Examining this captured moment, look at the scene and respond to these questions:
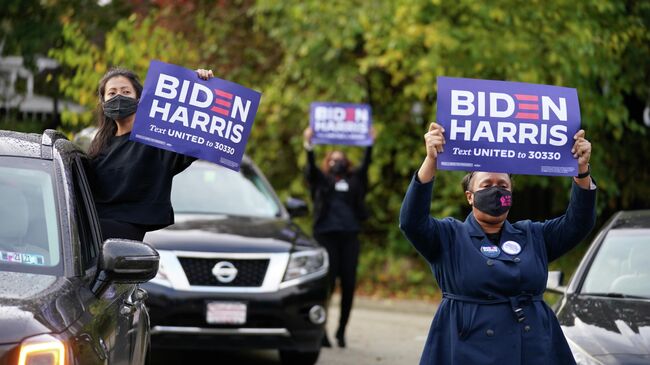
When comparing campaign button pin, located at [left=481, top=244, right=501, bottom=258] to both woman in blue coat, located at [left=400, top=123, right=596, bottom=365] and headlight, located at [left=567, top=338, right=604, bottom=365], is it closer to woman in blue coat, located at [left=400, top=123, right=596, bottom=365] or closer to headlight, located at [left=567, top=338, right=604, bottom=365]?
woman in blue coat, located at [left=400, top=123, right=596, bottom=365]

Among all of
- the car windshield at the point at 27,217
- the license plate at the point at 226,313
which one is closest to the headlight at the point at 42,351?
the car windshield at the point at 27,217

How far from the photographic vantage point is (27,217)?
17.1ft

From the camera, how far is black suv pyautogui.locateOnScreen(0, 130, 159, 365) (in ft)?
13.7

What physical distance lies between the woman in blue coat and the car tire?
4.87 metres

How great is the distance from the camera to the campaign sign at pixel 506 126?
5.88 m

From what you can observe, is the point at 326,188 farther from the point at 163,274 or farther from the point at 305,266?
the point at 163,274

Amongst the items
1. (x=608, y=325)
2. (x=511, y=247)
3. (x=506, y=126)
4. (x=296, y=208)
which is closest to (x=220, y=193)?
(x=296, y=208)

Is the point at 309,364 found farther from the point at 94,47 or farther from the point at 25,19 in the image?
the point at 94,47

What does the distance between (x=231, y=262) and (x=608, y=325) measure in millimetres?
3651

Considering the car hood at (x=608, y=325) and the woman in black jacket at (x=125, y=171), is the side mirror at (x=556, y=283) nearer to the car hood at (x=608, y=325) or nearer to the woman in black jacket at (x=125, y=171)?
the car hood at (x=608, y=325)

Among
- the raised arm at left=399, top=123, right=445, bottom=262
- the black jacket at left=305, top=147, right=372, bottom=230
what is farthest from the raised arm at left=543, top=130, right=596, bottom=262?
the black jacket at left=305, top=147, right=372, bottom=230

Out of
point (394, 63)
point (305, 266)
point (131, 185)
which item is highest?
point (394, 63)

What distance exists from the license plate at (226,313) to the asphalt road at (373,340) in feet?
5.05

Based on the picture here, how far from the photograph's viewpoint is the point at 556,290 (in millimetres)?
8016
